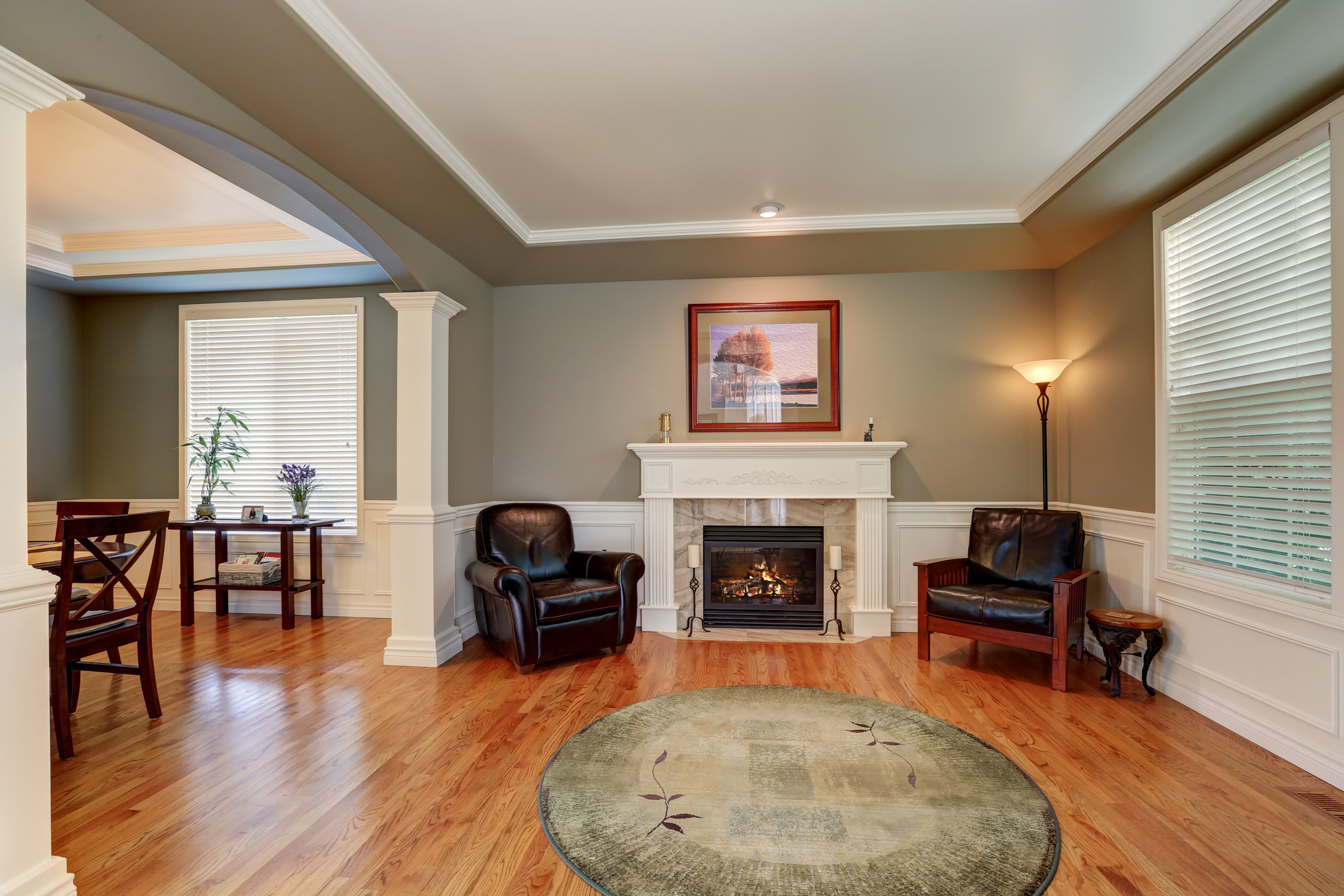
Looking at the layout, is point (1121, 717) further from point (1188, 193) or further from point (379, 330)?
point (379, 330)

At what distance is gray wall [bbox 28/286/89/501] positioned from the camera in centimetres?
527

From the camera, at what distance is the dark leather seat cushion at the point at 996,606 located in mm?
3602

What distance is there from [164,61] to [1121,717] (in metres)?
4.70

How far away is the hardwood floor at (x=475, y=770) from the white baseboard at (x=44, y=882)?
116 mm

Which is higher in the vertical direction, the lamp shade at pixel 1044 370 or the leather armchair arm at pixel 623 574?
the lamp shade at pixel 1044 370

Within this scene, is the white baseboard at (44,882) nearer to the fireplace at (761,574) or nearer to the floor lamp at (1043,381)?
the fireplace at (761,574)

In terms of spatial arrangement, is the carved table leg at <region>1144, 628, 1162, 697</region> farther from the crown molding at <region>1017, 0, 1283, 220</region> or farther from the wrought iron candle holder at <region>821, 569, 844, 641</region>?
the crown molding at <region>1017, 0, 1283, 220</region>

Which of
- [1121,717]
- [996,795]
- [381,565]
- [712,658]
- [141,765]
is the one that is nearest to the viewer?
[996,795]

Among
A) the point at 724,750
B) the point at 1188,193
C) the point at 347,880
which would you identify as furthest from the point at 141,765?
the point at 1188,193

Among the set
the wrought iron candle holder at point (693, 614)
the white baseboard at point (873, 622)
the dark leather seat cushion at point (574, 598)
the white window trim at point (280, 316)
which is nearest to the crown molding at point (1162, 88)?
the white baseboard at point (873, 622)

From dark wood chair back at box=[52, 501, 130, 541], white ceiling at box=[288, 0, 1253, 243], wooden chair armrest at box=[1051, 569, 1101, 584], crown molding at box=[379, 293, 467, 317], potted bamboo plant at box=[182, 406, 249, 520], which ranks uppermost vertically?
white ceiling at box=[288, 0, 1253, 243]

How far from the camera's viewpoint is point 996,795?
2.37m

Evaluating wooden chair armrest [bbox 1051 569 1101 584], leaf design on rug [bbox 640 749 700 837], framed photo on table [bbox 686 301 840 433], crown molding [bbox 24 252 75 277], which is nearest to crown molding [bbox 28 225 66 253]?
crown molding [bbox 24 252 75 277]

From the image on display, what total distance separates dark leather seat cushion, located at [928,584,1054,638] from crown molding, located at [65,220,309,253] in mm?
4777
